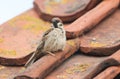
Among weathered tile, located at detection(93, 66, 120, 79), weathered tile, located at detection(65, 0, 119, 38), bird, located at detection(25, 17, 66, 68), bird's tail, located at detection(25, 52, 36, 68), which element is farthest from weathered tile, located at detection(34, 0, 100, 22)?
weathered tile, located at detection(93, 66, 120, 79)

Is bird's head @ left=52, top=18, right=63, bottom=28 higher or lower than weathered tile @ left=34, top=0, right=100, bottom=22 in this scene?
higher

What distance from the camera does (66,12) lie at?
17.5 ft

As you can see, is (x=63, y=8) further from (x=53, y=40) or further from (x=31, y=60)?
(x=31, y=60)

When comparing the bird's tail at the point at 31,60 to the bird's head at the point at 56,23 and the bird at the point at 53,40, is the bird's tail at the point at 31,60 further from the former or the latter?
the bird's head at the point at 56,23

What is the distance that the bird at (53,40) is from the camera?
4.63 meters

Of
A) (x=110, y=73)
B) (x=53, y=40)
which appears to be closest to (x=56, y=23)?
(x=53, y=40)

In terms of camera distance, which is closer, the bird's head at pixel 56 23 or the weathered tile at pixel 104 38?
the weathered tile at pixel 104 38

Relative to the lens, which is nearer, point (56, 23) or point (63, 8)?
point (56, 23)

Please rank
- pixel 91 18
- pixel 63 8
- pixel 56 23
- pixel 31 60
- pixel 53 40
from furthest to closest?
1. pixel 63 8
2. pixel 91 18
3. pixel 53 40
4. pixel 56 23
5. pixel 31 60

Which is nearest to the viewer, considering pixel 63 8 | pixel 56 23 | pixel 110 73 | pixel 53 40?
pixel 110 73

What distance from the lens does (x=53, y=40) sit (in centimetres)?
482

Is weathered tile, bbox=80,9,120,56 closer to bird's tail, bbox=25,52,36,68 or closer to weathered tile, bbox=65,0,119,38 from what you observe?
weathered tile, bbox=65,0,119,38

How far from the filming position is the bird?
463 centimetres

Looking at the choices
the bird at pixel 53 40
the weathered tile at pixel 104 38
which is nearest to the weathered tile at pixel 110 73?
the weathered tile at pixel 104 38
